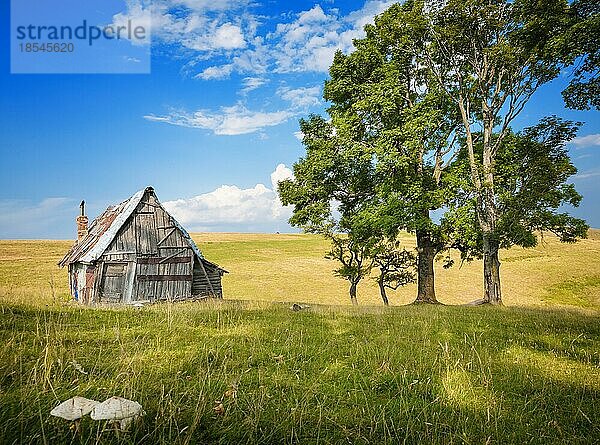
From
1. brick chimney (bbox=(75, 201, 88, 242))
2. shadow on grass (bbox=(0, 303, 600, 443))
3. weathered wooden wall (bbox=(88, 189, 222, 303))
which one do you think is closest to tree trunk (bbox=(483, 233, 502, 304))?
shadow on grass (bbox=(0, 303, 600, 443))

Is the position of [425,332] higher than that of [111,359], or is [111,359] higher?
[111,359]

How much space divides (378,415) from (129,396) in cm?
321

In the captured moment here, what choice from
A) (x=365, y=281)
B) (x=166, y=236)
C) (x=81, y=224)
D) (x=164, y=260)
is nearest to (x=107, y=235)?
(x=166, y=236)

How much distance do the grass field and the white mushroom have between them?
5.1 inches

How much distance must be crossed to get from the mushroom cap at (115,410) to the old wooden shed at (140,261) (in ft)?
75.1

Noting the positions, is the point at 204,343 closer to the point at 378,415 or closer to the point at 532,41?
the point at 378,415

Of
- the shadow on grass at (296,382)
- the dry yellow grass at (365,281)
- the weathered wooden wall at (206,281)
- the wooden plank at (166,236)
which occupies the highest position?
the wooden plank at (166,236)

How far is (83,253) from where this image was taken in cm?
2770

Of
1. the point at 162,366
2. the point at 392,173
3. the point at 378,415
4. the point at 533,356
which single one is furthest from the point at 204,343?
the point at 392,173

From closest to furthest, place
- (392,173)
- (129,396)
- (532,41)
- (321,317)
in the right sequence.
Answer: (129,396)
(321,317)
(532,41)
(392,173)

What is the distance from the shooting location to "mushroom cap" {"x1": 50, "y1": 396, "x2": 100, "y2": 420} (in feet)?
12.1

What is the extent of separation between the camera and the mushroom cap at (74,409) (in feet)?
12.1

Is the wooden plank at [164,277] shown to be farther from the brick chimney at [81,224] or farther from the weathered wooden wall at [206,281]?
the brick chimney at [81,224]

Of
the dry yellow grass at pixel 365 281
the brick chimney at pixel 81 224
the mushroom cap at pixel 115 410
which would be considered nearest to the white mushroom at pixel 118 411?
the mushroom cap at pixel 115 410
